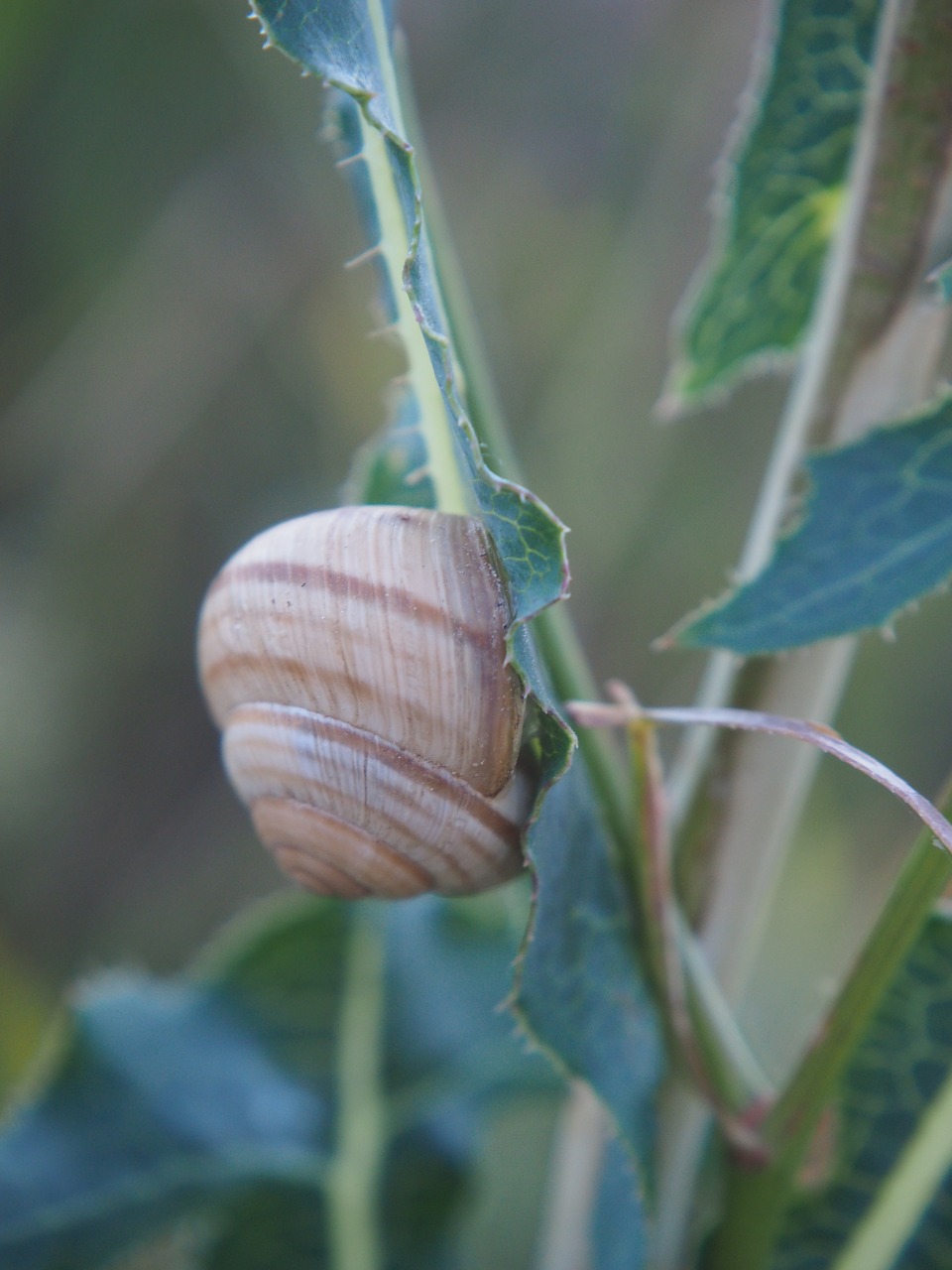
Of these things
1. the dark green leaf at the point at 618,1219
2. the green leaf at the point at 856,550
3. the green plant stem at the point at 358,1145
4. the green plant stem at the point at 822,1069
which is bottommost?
the green plant stem at the point at 358,1145

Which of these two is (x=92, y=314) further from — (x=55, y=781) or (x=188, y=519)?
(x=55, y=781)

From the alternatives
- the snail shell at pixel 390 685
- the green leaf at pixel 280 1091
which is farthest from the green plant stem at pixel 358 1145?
the snail shell at pixel 390 685

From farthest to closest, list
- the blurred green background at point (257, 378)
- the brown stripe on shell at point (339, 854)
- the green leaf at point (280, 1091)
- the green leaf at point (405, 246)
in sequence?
1. the blurred green background at point (257, 378)
2. the green leaf at point (280, 1091)
3. the brown stripe on shell at point (339, 854)
4. the green leaf at point (405, 246)

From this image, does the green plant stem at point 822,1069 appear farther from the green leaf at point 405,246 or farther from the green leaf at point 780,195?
the green leaf at point 780,195

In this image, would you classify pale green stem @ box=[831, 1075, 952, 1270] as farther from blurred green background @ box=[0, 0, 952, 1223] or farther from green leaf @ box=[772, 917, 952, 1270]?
blurred green background @ box=[0, 0, 952, 1223]

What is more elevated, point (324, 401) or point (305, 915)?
point (324, 401)

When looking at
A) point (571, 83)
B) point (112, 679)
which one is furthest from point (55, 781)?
point (571, 83)
